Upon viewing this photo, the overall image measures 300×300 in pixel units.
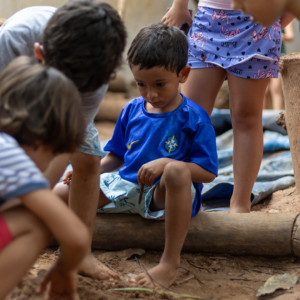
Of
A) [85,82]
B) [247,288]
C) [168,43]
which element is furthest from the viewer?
[168,43]

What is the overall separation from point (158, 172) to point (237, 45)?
34.7 inches

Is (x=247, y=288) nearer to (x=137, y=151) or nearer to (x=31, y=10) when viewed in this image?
(x=137, y=151)

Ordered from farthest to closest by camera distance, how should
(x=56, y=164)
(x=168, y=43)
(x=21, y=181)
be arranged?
1. (x=168, y=43)
2. (x=56, y=164)
3. (x=21, y=181)

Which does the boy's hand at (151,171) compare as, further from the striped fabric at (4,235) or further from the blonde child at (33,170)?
the striped fabric at (4,235)

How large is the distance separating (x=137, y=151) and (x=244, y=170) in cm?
66

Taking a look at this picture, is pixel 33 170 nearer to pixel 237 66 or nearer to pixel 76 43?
pixel 76 43

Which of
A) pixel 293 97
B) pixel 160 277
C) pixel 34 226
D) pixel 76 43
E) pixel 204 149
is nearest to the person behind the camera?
pixel 34 226

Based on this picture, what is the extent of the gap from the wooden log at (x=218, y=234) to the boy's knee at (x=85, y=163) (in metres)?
0.38

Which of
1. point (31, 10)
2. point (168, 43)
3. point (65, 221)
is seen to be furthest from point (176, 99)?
point (65, 221)

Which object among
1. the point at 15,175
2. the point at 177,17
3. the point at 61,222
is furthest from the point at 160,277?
the point at 177,17

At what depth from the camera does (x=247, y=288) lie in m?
1.77

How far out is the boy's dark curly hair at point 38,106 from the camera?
1102 millimetres

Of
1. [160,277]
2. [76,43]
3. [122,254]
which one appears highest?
[76,43]

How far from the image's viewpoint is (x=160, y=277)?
1708 millimetres
